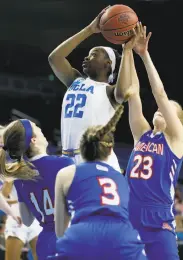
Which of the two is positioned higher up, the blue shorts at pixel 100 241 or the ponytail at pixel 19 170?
the ponytail at pixel 19 170

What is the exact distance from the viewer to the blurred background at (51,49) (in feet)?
41.3

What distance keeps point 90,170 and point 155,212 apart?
3.71 feet

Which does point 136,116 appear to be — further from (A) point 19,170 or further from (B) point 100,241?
(B) point 100,241

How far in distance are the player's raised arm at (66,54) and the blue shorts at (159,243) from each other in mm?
1497

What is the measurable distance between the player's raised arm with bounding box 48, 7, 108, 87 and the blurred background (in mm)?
6792

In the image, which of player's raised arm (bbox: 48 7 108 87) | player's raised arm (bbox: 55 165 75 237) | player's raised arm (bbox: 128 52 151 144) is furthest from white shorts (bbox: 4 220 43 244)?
player's raised arm (bbox: 55 165 75 237)

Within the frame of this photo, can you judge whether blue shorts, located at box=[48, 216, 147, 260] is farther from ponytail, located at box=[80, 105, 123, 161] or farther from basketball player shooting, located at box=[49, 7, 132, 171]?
basketball player shooting, located at box=[49, 7, 132, 171]

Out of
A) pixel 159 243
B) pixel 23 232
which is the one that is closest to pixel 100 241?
pixel 159 243

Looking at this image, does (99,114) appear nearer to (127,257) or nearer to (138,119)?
(138,119)

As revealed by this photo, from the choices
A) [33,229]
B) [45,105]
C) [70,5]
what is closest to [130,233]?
[33,229]

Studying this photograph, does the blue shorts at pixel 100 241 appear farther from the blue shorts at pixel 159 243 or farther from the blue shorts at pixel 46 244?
the blue shorts at pixel 159 243

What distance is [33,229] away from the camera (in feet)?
22.6

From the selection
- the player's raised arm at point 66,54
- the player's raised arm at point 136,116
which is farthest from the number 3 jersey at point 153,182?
the player's raised arm at point 66,54

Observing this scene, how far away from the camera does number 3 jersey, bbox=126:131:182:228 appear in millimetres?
4867
